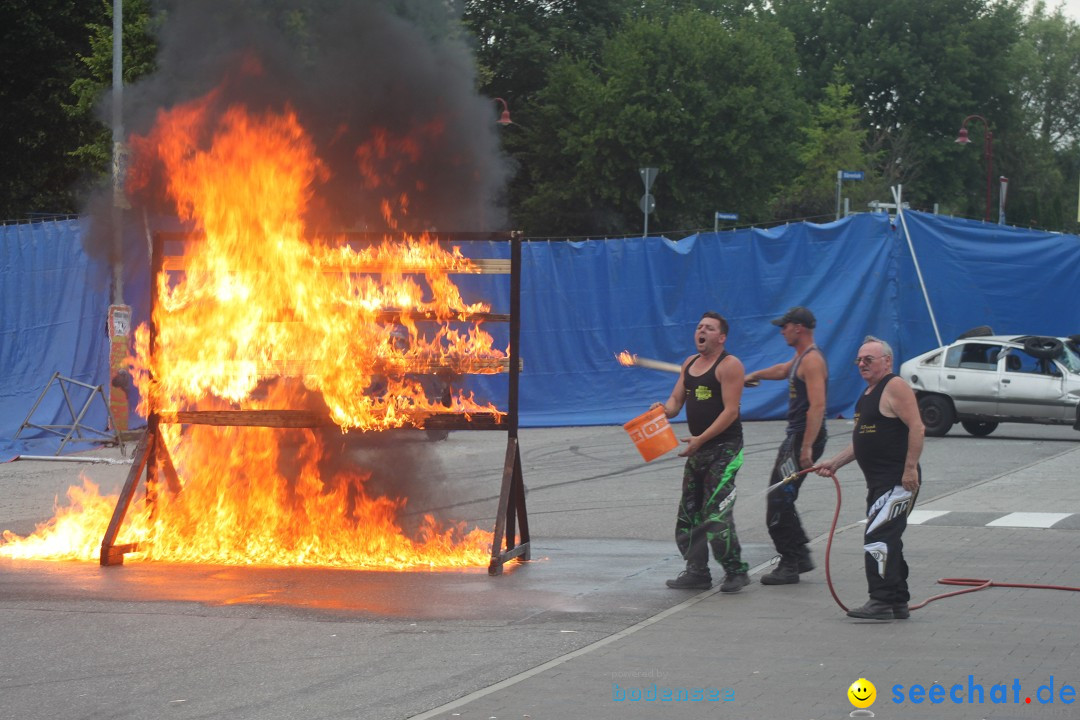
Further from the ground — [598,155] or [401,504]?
[598,155]

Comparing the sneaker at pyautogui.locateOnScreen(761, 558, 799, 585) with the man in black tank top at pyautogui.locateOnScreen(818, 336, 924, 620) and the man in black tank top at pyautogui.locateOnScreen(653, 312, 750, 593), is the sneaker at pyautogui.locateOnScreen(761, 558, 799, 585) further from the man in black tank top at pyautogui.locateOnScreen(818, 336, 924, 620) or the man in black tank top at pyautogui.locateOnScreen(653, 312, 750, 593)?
the man in black tank top at pyautogui.locateOnScreen(818, 336, 924, 620)

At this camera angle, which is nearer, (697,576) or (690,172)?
(697,576)

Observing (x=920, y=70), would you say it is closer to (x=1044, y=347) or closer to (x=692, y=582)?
(x=1044, y=347)

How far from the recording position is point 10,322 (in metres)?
21.7

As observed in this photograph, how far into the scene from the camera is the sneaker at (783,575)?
905cm

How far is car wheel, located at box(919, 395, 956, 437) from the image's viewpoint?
18969 mm

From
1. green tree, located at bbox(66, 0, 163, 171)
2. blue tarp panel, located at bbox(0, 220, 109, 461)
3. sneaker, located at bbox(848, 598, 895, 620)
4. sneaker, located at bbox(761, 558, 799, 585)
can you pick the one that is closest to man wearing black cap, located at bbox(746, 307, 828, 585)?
sneaker, located at bbox(761, 558, 799, 585)

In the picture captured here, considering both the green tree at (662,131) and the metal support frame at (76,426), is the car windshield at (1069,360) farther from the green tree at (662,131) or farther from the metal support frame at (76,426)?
the green tree at (662,131)

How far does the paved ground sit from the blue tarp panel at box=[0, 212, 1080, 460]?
8836 mm

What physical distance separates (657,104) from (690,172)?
2533 mm

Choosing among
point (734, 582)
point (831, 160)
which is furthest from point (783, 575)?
point (831, 160)

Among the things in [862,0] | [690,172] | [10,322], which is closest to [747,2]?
[862,0]

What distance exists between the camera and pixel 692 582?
8891 mm

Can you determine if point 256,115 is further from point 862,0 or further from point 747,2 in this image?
point 747,2
